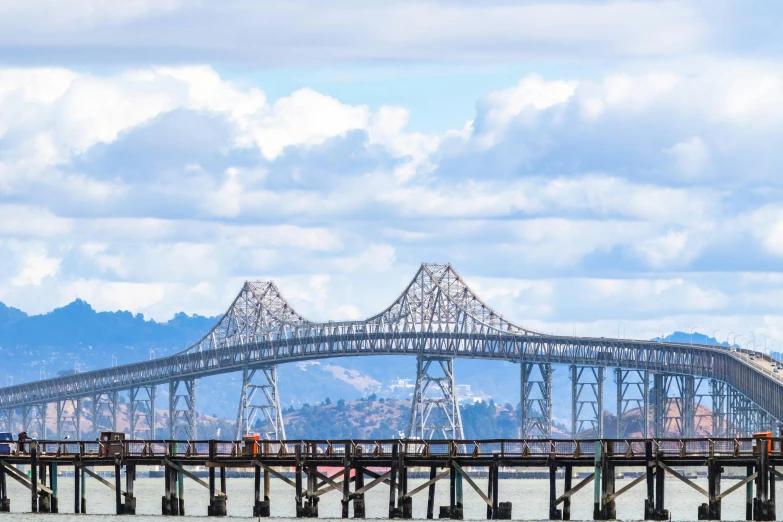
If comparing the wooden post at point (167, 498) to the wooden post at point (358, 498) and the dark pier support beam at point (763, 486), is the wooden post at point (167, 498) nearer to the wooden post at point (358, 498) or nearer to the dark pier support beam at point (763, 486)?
the wooden post at point (358, 498)

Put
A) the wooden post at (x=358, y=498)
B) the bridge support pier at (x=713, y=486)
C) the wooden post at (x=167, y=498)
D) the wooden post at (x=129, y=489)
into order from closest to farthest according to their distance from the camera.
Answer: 1. the bridge support pier at (x=713, y=486)
2. the wooden post at (x=358, y=498)
3. the wooden post at (x=167, y=498)
4. the wooden post at (x=129, y=489)

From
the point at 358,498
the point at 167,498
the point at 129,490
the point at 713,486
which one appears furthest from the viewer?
the point at 129,490

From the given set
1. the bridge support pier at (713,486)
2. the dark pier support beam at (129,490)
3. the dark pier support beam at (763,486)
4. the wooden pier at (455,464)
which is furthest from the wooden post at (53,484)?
the dark pier support beam at (763,486)

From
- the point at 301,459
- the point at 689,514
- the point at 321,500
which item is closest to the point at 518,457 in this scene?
the point at 301,459

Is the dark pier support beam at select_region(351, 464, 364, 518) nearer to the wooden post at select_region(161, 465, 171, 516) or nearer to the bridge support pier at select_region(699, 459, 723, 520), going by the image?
the wooden post at select_region(161, 465, 171, 516)

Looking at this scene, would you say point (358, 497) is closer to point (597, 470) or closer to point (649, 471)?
point (597, 470)

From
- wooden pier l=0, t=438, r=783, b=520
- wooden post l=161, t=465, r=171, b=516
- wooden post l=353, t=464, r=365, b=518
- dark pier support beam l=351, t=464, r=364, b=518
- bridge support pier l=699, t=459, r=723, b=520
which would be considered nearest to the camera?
bridge support pier l=699, t=459, r=723, b=520

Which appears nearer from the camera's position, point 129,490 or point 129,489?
point 129,489

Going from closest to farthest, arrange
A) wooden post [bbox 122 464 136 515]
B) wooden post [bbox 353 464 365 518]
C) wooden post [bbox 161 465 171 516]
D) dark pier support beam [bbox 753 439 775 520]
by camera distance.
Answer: dark pier support beam [bbox 753 439 775 520] → wooden post [bbox 353 464 365 518] → wooden post [bbox 161 465 171 516] → wooden post [bbox 122 464 136 515]

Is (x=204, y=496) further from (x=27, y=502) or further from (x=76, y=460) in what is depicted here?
(x=76, y=460)

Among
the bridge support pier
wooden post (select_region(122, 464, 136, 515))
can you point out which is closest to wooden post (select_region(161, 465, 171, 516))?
wooden post (select_region(122, 464, 136, 515))

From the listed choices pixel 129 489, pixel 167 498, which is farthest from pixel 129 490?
pixel 167 498

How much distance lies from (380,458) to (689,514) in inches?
1777

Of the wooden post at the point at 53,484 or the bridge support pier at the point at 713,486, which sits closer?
→ the bridge support pier at the point at 713,486
